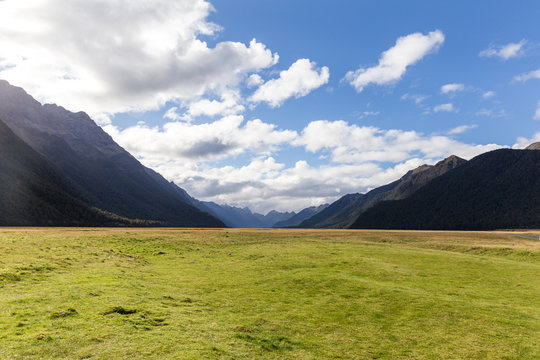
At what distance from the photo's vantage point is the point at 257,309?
21.2m

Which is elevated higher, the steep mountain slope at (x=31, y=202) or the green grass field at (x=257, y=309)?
the steep mountain slope at (x=31, y=202)

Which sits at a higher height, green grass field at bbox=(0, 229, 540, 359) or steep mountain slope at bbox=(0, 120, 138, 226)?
steep mountain slope at bbox=(0, 120, 138, 226)

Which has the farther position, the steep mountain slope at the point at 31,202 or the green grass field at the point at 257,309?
the steep mountain slope at the point at 31,202

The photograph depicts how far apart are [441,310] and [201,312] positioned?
17.3 metres

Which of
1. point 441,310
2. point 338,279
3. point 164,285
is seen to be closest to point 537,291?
point 441,310

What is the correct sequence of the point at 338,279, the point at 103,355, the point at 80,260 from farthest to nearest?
the point at 80,260 → the point at 338,279 → the point at 103,355

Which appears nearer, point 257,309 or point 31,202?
point 257,309

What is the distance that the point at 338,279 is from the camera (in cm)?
2986

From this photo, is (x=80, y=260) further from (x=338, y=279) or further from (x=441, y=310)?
(x=441, y=310)

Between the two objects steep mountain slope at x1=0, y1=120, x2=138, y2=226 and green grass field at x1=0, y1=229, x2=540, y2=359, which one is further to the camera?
steep mountain slope at x1=0, y1=120, x2=138, y2=226

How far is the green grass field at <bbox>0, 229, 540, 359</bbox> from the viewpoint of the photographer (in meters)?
13.9

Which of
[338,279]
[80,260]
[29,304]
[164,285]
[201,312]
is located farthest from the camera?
[80,260]

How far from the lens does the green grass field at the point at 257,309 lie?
546 inches

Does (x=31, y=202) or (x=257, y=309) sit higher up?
(x=31, y=202)
